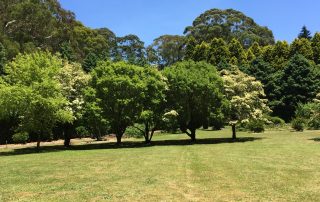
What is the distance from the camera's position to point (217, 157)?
2422cm

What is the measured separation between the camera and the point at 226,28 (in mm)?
100812

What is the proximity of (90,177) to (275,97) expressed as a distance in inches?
1845

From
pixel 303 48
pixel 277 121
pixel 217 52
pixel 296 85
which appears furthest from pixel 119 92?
pixel 217 52

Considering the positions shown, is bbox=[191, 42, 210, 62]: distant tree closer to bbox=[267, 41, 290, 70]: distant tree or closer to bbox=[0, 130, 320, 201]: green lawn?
bbox=[267, 41, 290, 70]: distant tree

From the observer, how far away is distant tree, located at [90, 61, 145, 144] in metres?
36.4

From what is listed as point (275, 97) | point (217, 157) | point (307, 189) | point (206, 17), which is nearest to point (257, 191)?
point (307, 189)

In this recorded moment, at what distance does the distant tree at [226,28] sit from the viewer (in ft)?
325

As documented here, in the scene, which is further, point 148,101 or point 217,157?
point 148,101

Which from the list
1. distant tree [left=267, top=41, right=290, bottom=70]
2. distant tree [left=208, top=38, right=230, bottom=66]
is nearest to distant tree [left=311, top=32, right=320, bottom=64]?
distant tree [left=267, top=41, right=290, bottom=70]

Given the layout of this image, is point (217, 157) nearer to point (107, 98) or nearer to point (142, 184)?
point (142, 184)

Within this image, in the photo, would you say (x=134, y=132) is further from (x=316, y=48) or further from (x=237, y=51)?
(x=316, y=48)

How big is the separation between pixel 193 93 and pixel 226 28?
66.7 meters

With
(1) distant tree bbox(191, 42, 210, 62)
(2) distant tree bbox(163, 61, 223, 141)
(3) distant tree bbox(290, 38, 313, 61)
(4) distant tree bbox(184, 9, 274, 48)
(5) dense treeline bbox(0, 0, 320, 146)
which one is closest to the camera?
(5) dense treeline bbox(0, 0, 320, 146)

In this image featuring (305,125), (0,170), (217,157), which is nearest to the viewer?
(0,170)
